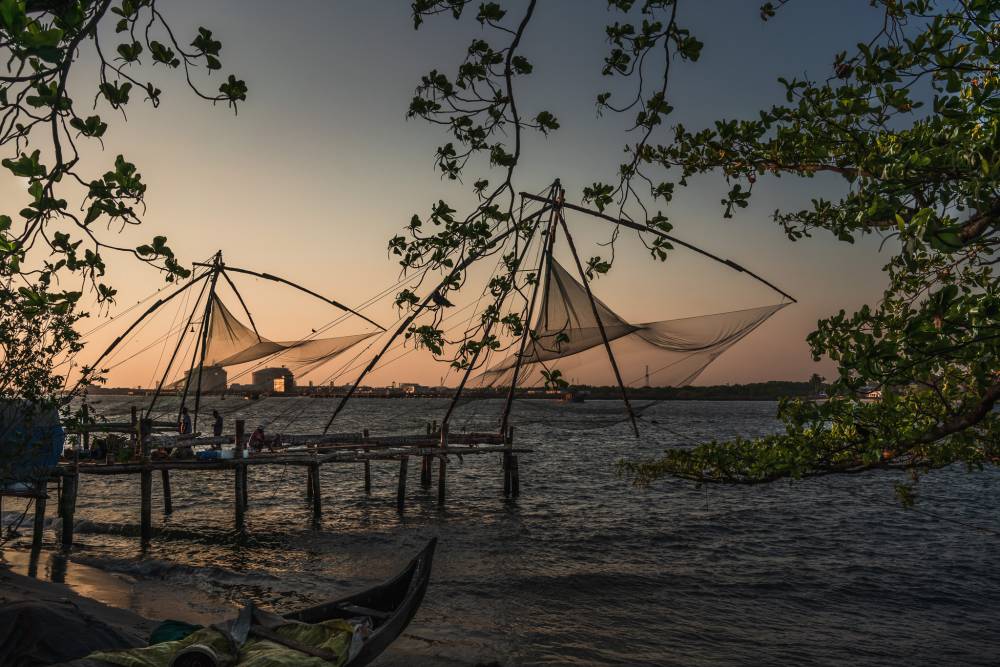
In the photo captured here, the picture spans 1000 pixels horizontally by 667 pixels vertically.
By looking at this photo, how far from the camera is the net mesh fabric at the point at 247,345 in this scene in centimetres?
1509

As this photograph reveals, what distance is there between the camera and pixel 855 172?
492cm

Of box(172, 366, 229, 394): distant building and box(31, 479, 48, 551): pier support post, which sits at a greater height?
box(172, 366, 229, 394): distant building

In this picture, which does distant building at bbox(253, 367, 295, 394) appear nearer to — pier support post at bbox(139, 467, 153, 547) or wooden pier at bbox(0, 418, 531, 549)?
wooden pier at bbox(0, 418, 531, 549)

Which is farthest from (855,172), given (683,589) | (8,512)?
(8,512)

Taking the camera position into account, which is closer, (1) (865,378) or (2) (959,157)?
(2) (959,157)

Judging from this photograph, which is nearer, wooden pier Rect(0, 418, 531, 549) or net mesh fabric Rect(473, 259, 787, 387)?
net mesh fabric Rect(473, 259, 787, 387)

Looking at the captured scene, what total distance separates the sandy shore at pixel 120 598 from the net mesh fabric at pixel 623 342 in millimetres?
3843

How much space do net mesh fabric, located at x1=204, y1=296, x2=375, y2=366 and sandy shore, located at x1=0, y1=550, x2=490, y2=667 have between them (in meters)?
5.46

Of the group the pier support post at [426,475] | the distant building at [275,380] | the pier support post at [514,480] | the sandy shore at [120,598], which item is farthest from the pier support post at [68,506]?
the pier support post at [514,480]

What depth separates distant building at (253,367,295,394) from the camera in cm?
1480

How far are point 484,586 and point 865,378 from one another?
992 centimetres

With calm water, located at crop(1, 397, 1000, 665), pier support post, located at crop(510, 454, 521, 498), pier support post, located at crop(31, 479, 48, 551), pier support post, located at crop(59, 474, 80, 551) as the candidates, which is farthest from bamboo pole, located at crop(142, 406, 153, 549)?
pier support post, located at crop(510, 454, 521, 498)

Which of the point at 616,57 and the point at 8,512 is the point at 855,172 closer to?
the point at 616,57

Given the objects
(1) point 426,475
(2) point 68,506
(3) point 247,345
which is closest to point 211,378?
(3) point 247,345
